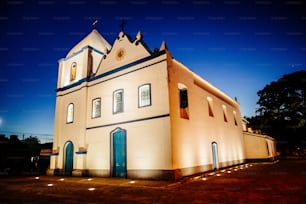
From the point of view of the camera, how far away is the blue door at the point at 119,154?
39.9 feet

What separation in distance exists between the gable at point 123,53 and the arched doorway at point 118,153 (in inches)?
181

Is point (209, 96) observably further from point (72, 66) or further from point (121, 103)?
point (72, 66)

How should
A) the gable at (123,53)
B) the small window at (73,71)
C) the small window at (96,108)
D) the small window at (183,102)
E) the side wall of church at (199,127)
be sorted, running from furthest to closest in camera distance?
1. the small window at (73,71)
2. the small window at (96,108)
3. the gable at (123,53)
4. the small window at (183,102)
5. the side wall of church at (199,127)

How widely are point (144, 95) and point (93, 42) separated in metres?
8.13

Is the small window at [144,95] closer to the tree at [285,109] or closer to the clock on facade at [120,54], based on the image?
the clock on facade at [120,54]

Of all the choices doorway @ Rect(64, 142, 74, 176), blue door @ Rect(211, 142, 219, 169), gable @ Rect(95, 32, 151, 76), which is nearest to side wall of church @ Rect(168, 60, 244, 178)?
blue door @ Rect(211, 142, 219, 169)

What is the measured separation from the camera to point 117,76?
1353 centimetres

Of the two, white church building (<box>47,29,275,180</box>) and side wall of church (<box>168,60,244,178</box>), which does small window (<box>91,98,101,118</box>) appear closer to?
white church building (<box>47,29,275,180</box>)

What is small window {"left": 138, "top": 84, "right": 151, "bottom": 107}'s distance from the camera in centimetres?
1179

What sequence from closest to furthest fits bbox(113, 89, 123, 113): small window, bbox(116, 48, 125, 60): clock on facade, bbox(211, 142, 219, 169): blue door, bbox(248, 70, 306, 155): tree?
1. bbox(113, 89, 123, 113): small window
2. bbox(116, 48, 125, 60): clock on facade
3. bbox(211, 142, 219, 169): blue door
4. bbox(248, 70, 306, 155): tree

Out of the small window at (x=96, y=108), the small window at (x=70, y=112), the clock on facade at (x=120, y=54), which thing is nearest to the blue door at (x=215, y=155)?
the small window at (x=96, y=108)

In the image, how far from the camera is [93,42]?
17.0 m

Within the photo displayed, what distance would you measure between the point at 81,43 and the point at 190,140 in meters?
12.7

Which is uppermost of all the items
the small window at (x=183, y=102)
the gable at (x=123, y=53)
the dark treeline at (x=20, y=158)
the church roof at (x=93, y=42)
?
the church roof at (x=93, y=42)
